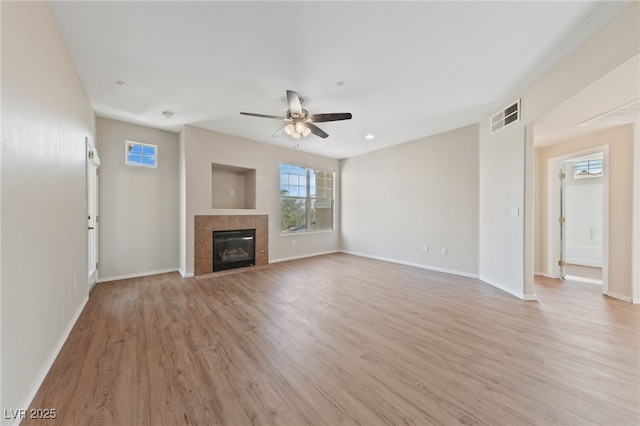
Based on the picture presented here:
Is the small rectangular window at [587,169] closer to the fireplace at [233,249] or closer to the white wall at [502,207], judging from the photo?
the white wall at [502,207]

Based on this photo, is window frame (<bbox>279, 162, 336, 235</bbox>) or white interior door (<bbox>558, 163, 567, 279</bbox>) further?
window frame (<bbox>279, 162, 336, 235</bbox>)

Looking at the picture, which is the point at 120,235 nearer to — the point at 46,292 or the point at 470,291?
the point at 46,292

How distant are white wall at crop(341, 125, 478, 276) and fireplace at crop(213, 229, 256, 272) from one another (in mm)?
2906

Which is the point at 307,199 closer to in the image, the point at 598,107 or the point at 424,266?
the point at 424,266

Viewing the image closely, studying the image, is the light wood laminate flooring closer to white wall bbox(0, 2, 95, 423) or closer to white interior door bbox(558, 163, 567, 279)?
white wall bbox(0, 2, 95, 423)

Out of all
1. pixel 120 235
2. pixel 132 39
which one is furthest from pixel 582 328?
pixel 120 235

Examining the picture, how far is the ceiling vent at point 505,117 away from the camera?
10.7ft

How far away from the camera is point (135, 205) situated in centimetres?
435

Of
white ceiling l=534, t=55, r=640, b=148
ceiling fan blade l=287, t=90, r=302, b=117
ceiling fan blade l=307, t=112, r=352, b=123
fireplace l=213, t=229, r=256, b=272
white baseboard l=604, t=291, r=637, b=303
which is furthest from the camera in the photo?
fireplace l=213, t=229, r=256, b=272

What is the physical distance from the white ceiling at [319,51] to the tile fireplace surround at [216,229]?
6.86 ft

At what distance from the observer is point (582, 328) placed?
241 cm

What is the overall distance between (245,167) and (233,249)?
1849 millimetres

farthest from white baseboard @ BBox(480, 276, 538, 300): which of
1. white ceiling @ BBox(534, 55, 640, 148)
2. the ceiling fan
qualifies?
the ceiling fan

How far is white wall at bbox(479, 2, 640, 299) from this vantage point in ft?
6.32
